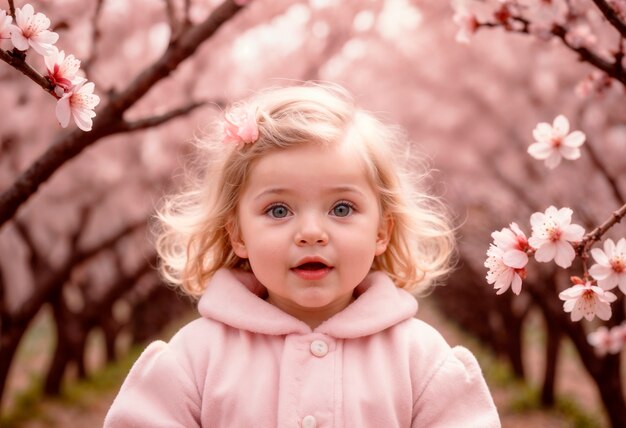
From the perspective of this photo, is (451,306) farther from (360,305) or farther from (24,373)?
(360,305)

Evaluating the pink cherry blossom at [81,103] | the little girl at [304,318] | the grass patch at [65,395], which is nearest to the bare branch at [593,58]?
the little girl at [304,318]

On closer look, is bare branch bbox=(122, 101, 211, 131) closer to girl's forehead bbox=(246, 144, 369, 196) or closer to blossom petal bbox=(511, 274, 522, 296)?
girl's forehead bbox=(246, 144, 369, 196)

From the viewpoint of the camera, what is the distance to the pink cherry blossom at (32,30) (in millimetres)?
1715

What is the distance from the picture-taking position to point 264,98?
2385 mm

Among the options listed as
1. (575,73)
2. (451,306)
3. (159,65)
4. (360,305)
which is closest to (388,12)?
(575,73)

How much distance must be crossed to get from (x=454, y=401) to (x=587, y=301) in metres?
0.42

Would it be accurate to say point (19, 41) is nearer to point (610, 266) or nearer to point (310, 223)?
point (310, 223)

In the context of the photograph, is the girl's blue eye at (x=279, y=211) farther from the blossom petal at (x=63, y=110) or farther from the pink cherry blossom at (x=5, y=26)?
the pink cherry blossom at (x=5, y=26)

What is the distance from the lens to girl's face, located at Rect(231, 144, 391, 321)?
2.02 m

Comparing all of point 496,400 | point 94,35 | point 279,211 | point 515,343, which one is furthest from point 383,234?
point 515,343

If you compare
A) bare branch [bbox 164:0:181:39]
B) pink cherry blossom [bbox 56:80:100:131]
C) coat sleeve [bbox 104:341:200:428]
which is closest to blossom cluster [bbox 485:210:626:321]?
coat sleeve [bbox 104:341:200:428]

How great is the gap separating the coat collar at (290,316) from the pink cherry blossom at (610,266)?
0.52 m

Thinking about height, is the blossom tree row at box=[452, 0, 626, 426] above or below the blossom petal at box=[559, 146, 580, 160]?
above

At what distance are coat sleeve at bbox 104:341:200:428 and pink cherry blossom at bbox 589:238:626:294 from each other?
1.01m
